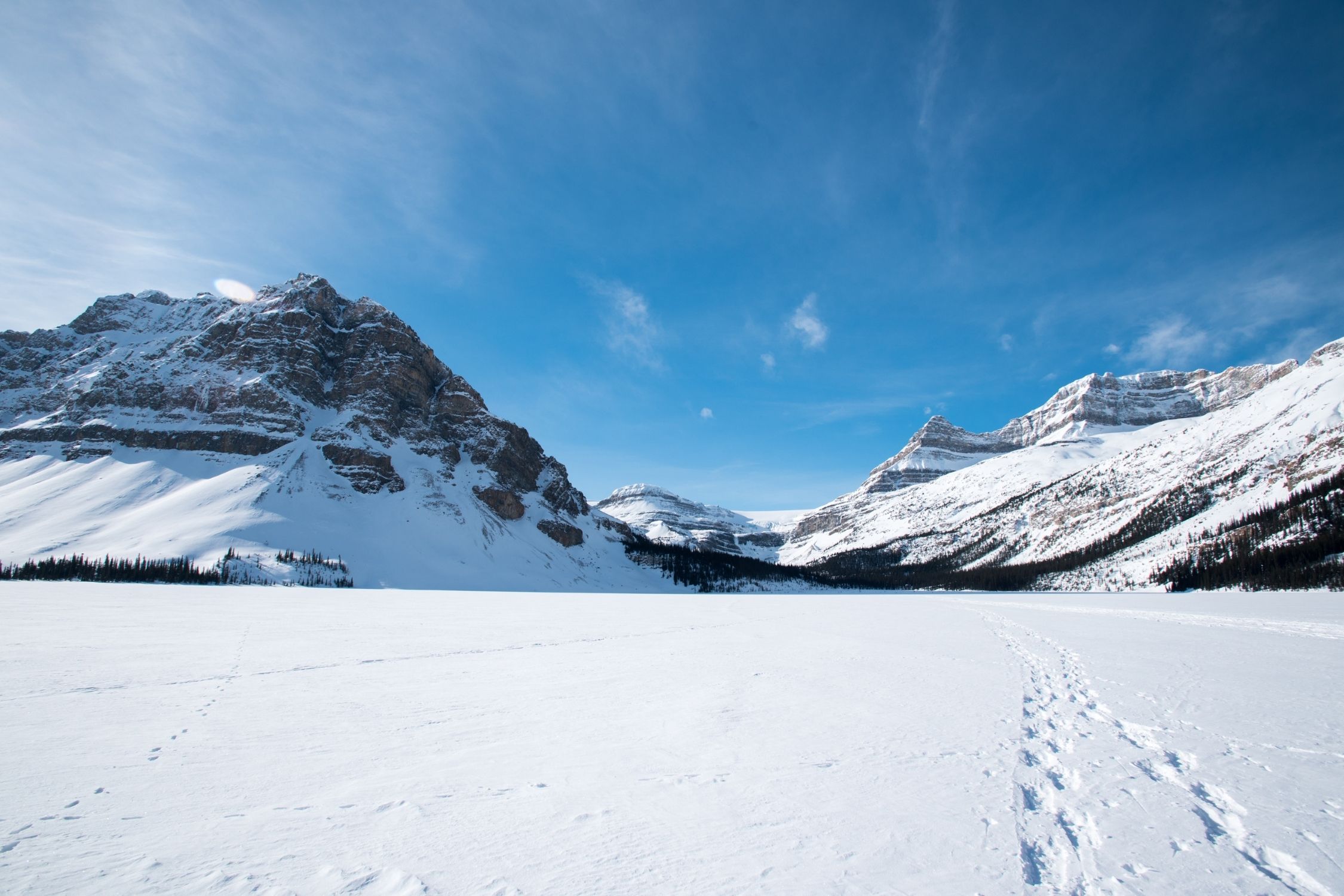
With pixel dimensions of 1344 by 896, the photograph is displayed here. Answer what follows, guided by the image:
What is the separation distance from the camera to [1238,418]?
174 m

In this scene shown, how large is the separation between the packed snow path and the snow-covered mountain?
105294 millimetres

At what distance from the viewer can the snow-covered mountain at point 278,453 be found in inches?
4424

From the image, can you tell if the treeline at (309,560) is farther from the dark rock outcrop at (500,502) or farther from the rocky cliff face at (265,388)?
the dark rock outcrop at (500,502)

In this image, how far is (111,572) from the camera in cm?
8256

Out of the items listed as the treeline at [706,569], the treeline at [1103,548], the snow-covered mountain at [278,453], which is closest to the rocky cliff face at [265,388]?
the snow-covered mountain at [278,453]

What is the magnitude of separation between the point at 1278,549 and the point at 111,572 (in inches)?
7252

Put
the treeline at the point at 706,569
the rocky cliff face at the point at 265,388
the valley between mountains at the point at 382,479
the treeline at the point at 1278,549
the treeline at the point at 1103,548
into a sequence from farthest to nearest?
the treeline at the point at 706,569
the rocky cliff face at the point at 265,388
the treeline at the point at 1103,548
the valley between mountains at the point at 382,479
the treeline at the point at 1278,549

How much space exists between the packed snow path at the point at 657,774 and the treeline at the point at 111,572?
8910 centimetres

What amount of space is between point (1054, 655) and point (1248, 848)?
14.9m

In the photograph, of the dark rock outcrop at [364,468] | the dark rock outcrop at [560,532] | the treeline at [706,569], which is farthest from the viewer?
the dark rock outcrop at [560,532]

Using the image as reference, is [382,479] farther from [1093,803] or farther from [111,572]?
[1093,803]

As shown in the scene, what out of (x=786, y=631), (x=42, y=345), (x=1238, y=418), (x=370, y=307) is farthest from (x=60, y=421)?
(x=1238, y=418)

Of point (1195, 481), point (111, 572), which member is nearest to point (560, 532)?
point (111, 572)

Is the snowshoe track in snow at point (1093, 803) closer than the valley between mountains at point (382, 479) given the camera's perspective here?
Yes
